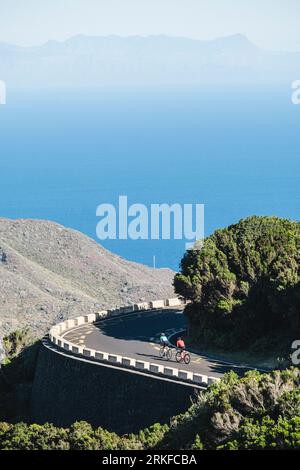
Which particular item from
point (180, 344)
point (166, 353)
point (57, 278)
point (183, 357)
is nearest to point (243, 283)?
point (180, 344)

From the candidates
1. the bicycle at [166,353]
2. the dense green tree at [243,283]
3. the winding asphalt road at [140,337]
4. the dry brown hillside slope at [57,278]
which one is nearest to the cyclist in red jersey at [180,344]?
the bicycle at [166,353]

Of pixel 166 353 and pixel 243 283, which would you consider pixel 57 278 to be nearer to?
pixel 243 283

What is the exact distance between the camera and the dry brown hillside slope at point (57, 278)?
10062cm

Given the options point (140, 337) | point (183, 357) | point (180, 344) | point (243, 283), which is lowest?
point (183, 357)

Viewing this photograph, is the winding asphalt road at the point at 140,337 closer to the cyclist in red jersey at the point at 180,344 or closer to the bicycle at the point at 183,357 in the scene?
the bicycle at the point at 183,357

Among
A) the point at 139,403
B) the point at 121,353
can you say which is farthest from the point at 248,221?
the point at 139,403

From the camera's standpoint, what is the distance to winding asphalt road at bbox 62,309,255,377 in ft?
192

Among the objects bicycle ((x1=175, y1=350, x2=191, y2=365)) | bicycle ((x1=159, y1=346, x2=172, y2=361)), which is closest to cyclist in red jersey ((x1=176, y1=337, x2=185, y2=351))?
bicycle ((x1=159, y1=346, x2=172, y2=361))

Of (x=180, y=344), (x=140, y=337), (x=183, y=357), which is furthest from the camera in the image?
(x=140, y=337)

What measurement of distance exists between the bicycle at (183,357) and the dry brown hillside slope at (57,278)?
3481cm

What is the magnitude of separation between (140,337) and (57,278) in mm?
48500

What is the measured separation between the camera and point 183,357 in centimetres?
5919

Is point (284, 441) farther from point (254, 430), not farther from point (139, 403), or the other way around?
point (139, 403)

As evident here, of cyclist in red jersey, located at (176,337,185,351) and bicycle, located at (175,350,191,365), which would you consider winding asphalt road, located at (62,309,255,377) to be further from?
cyclist in red jersey, located at (176,337,185,351)
